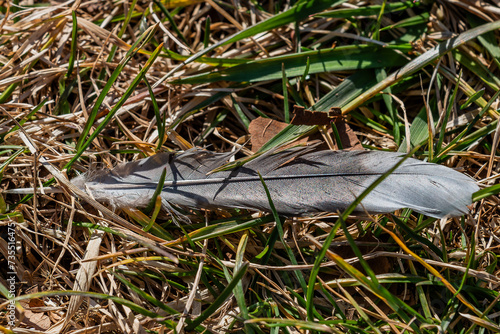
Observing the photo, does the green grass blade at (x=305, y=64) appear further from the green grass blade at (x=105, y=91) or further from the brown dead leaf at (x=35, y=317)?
the brown dead leaf at (x=35, y=317)

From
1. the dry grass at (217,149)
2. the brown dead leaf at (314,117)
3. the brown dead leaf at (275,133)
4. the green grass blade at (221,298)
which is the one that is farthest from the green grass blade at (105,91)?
the green grass blade at (221,298)

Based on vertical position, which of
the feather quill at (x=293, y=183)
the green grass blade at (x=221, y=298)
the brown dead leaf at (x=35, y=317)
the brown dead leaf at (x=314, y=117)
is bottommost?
the brown dead leaf at (x=35, y=317)

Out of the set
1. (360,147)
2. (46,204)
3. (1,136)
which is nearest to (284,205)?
(360,147)

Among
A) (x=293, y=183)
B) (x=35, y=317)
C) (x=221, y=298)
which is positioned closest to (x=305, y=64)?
(x=293, y=183)

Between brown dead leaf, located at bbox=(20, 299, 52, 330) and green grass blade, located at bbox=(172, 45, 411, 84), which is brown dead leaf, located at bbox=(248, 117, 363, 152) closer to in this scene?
green grass blade, located at bbox=(172, 45, 411, 84)

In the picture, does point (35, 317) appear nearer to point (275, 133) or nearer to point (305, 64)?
point (275, 133)
